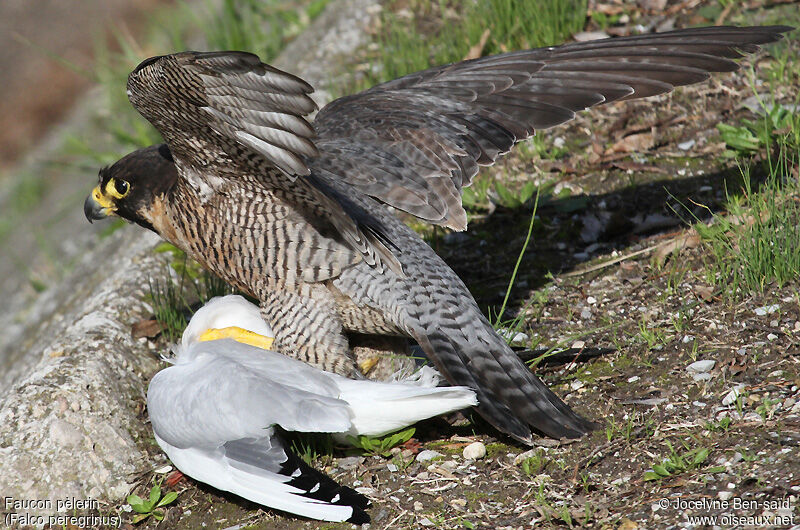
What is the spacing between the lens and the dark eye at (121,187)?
→ 407 cm

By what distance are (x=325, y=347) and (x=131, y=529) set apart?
3.40ft

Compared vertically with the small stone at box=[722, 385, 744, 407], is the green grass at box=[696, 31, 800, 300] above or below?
above

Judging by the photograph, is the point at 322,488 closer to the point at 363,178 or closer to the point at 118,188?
the point at 363,178

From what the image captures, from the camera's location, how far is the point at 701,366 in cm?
332

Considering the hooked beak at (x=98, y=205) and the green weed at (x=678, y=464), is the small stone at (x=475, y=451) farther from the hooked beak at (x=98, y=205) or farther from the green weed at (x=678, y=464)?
the hooked beak at (x=98, y=205)

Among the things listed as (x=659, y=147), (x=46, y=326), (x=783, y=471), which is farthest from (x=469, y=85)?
(x=46, y=326)

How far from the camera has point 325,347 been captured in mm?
3514

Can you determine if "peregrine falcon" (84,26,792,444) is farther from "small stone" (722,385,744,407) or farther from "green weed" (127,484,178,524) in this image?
"green weed" (127,484,178,524)

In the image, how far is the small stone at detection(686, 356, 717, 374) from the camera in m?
3.30

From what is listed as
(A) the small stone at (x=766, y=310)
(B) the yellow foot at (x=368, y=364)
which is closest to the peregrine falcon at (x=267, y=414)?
(B) the yellow foot at (x=368, y=364)

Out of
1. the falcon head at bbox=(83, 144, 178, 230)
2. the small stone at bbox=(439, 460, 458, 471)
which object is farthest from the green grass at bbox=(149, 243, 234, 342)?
the small stone at bbox=(439, 460, 458, 471)

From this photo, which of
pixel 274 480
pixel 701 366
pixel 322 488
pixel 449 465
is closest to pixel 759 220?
pixel 701 366

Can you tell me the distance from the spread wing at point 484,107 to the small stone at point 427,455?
3.10 feet

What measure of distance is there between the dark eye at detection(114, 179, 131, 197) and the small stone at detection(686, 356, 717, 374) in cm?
266
